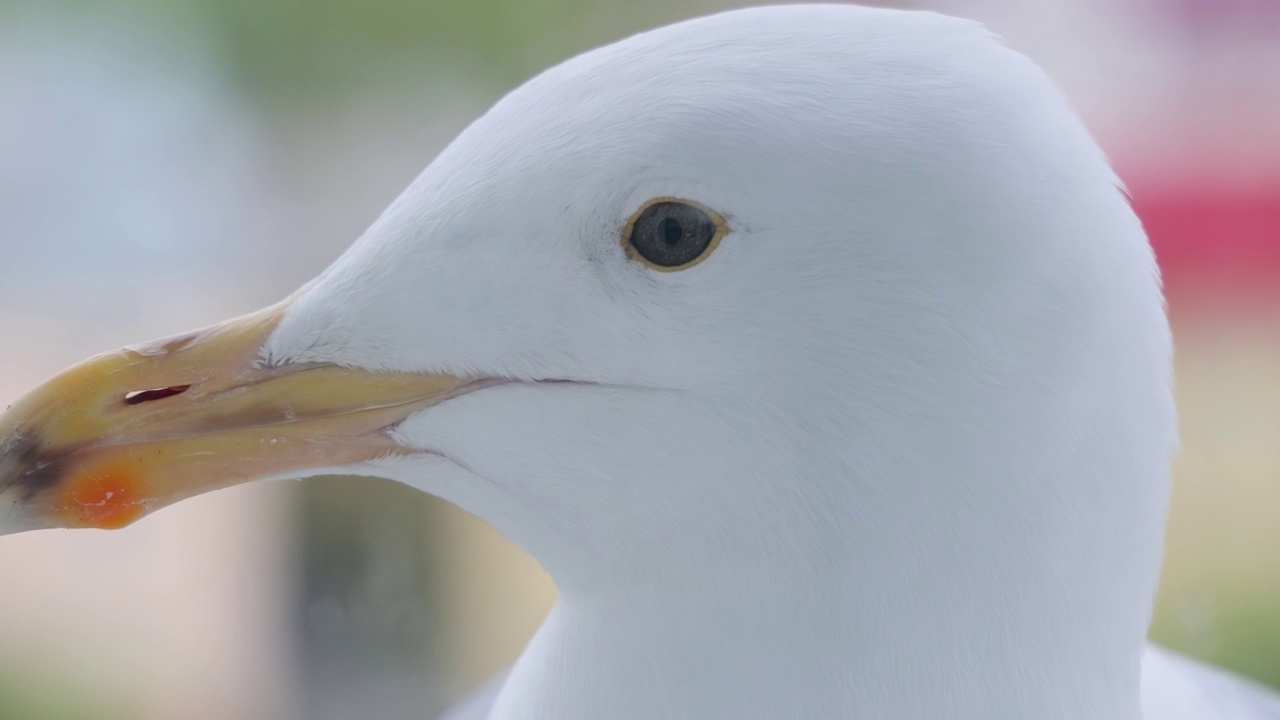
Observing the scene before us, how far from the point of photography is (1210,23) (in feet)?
3.98

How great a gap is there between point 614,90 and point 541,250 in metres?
0.07

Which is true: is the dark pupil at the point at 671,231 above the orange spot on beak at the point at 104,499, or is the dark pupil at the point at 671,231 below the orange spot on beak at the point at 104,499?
above

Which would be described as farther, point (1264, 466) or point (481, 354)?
point (1264, 466)

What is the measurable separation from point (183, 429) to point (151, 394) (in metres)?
0.03

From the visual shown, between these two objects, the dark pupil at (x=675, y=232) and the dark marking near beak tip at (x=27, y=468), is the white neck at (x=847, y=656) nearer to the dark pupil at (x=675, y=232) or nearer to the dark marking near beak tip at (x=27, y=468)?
the dark pupil at (x=675, y=232)

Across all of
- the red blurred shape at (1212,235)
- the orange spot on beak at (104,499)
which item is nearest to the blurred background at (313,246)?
the red blurred shape at (1212,235)

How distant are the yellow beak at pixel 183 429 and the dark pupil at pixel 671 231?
0.10 m

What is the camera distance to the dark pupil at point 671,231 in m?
0.44

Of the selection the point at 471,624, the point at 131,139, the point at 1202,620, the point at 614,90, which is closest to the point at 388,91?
the point at 131,139

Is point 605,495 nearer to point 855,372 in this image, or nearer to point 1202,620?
point 855,372

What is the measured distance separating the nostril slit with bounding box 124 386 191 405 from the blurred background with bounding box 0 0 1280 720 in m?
0.66

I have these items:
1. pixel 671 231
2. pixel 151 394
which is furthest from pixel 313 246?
pixel 671 231

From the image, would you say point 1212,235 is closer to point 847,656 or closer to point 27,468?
point 847,656

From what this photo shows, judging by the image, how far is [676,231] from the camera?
0.44 m
